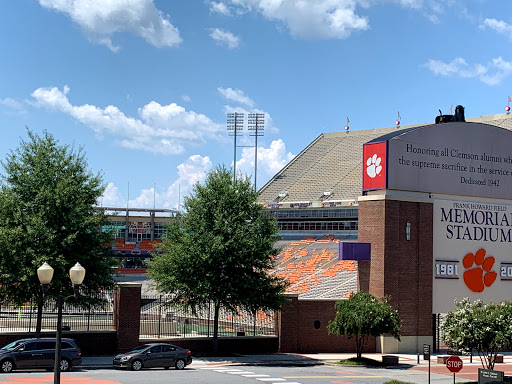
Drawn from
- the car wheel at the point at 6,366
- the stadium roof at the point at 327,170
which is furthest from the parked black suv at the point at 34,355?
the stadium roof at the point at 327,170

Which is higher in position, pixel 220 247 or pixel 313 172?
pixel 313 172

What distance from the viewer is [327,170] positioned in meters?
116

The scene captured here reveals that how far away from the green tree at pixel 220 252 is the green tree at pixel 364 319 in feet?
11.9

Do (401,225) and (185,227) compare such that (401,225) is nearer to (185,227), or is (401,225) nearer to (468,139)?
(468,139)

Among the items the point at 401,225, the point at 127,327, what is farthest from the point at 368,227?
the point at 127,327

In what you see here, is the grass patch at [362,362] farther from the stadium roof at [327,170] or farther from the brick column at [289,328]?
the stadium roof at [327,170]

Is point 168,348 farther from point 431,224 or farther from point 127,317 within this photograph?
point 431,224

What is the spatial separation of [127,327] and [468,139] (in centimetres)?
2382

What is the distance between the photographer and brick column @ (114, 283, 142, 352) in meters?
39.0

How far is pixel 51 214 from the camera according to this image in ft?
122

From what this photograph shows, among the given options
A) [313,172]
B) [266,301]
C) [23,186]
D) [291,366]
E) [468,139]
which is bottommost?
[291,366]

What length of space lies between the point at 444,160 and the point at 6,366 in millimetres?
27975

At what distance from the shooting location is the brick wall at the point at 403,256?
4344cm

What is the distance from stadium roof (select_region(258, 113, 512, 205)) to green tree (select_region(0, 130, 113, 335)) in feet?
210
